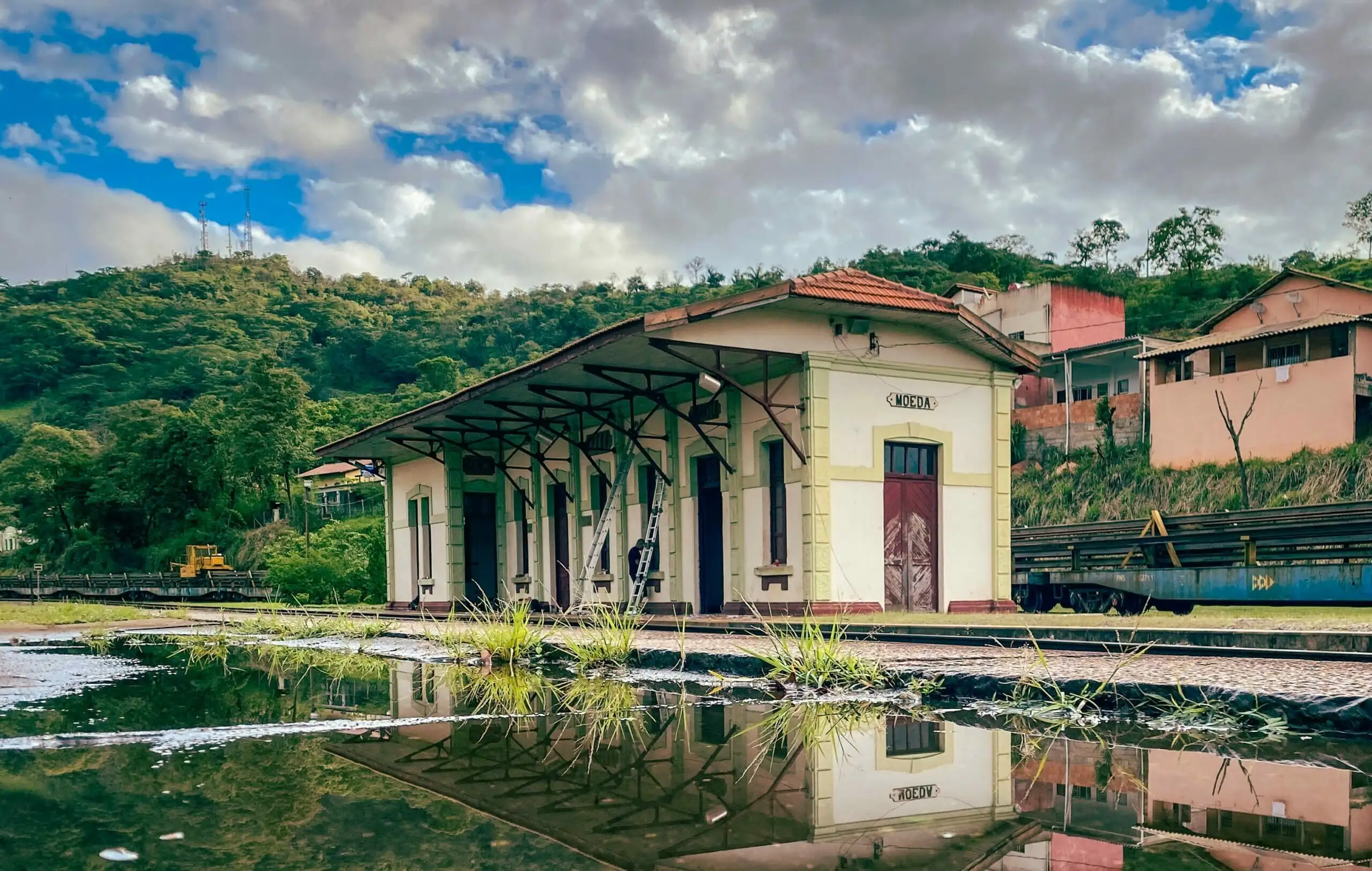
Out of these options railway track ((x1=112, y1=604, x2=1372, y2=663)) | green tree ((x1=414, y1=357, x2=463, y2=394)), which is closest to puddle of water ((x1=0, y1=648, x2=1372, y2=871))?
railway track ((x1=112, y1=604, x2=1372, y2=663))

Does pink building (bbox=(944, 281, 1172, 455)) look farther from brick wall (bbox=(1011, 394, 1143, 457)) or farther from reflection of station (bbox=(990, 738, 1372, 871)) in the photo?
reflection of station (bbox=(990, 738, 1372, 871))

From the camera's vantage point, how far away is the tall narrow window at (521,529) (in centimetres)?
2395

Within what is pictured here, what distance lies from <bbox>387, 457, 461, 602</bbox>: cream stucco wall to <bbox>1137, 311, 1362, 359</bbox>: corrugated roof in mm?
20918

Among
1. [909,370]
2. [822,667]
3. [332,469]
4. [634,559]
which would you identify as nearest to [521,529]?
[634,559]

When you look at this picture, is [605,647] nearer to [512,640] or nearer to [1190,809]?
[512,640]

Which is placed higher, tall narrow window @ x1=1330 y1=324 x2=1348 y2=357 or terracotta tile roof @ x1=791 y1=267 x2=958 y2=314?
tall narrow window @ x1=1330 y1=324 x2=1348 y2=357

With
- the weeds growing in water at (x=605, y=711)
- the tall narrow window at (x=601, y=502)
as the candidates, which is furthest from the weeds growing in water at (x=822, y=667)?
the tall narrow window at (x=601, y=502)

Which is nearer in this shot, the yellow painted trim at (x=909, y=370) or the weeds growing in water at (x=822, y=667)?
the weeds growing in water at (x=822, y=667)

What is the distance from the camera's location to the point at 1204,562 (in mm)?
15672

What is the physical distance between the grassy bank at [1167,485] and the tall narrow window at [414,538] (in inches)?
629

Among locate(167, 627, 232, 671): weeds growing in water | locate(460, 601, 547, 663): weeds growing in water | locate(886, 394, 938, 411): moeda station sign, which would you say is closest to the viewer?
locate(460, 601, 547, 663): weeds growing in water

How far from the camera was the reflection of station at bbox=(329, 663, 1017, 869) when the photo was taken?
316 centimetres

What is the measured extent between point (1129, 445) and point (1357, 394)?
7922 millimetres

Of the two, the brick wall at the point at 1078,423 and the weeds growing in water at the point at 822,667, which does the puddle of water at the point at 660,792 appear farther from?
the brick wall at the point at 1078,423
